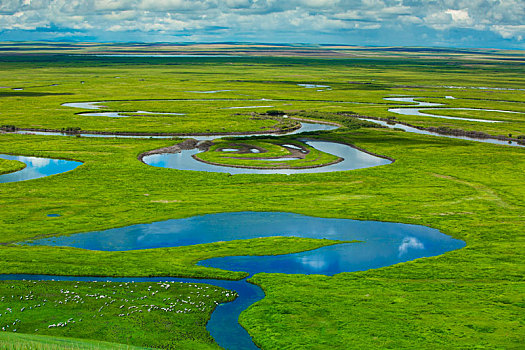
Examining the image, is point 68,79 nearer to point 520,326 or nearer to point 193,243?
point 193,243

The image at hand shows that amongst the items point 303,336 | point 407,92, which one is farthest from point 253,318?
point 407,92

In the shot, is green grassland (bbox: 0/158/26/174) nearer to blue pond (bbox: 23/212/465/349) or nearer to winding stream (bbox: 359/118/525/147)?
blue pond (bbox: 23/212/465/349)

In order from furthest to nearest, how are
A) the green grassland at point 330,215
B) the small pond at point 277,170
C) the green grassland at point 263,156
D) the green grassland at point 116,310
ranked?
the green grassland at point 263,156, the small pond at point 277,170, the green grassland at point 330,215, the green grassland at point 116,310

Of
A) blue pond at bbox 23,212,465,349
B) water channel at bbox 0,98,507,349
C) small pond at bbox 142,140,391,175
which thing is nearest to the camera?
water channel at bbox 0,98,507,349

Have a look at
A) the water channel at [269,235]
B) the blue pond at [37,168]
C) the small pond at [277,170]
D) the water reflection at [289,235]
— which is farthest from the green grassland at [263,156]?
the water channel at [269,235]

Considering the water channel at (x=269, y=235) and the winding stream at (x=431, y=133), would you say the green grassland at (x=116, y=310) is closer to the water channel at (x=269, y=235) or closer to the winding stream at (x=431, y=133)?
the water channel at (x=269, y=235)

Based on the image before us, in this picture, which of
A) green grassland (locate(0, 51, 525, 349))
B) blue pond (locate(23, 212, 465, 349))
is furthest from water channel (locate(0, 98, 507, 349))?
green grassland (locate(0, 51, 525, 349))

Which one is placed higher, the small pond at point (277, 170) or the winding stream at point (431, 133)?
the winding stream at point (431, 133)

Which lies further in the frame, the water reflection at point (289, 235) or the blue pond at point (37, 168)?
the blue pond at point (37, 168)
